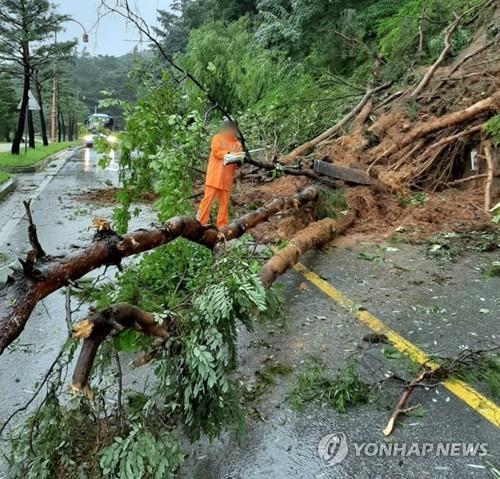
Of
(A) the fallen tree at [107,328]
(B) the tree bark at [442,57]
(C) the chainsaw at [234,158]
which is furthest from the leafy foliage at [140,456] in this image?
(B) the tree bark at [442,57]

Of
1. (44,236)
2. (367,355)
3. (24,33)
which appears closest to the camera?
(367,355)

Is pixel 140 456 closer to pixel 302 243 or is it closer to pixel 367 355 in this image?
pixel 367 355

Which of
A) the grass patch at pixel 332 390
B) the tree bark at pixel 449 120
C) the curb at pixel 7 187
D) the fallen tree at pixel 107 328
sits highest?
the tree bark at pixel 449 120

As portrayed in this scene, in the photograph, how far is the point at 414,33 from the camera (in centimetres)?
1027

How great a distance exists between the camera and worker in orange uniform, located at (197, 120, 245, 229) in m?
6.06

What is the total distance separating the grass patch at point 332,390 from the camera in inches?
114

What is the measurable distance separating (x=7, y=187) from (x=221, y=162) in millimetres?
7367

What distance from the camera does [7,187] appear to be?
37.0 ft

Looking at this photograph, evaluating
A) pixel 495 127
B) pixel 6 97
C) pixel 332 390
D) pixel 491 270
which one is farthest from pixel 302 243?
pixel 6 97

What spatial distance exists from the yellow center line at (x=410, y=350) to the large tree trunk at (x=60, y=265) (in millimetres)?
1511

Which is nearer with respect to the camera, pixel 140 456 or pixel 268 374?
pixel 140 456

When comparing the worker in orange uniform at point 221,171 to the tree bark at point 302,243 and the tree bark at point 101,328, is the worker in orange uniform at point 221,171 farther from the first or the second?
the tree bark at point 101,328

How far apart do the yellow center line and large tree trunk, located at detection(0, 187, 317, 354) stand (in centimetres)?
151

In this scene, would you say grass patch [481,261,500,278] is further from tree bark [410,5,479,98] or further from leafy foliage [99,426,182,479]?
tree bark [410,5,479,98]
